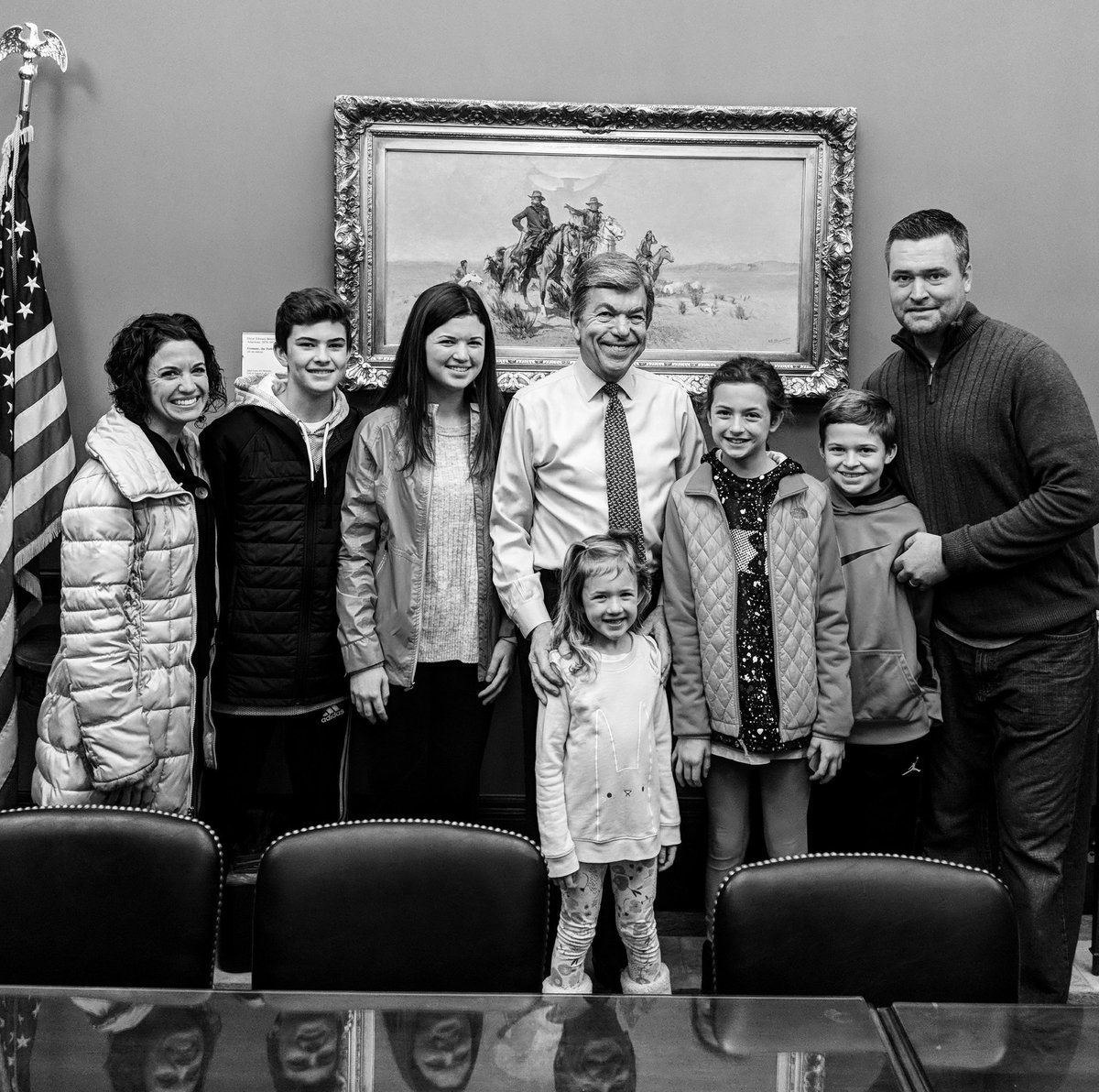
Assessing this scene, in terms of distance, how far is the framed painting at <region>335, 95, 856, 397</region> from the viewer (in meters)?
3.39

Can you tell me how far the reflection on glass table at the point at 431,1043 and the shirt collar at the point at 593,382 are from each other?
5.01 feet

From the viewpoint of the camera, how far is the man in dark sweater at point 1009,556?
8.40ft

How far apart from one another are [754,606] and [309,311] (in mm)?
1207

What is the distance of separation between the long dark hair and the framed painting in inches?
28.2

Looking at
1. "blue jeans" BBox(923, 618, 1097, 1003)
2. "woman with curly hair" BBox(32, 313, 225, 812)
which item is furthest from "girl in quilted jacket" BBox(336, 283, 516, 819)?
"blue jeans" BBox(923, 618, 1097, 1003)

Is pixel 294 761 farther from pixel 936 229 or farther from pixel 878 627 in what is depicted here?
pixel 936 229

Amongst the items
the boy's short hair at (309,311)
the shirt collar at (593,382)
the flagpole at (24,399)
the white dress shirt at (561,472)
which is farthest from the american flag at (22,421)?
the shirt collar at (593,382)

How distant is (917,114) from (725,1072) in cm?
296

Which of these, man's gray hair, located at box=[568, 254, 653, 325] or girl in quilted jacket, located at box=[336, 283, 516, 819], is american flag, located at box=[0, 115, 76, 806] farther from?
man's gray hair, located at box=[568, 254, 653, 325]

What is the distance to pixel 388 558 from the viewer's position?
105 inches

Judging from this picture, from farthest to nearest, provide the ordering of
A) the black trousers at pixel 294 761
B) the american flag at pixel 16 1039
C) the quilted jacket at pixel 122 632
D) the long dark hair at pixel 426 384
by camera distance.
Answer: the black trousers at pixel 294 761
the long dark hair at pixel 426 384
the quilted jacket at pixel 122 632
the american flag at pixel 16 1039

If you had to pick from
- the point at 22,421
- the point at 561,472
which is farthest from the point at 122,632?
the point at 22,421

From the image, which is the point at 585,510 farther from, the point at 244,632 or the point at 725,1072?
the point at 725,1072

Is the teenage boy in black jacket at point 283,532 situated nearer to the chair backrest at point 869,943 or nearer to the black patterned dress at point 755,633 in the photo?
the black patterned dress at point 755,633
